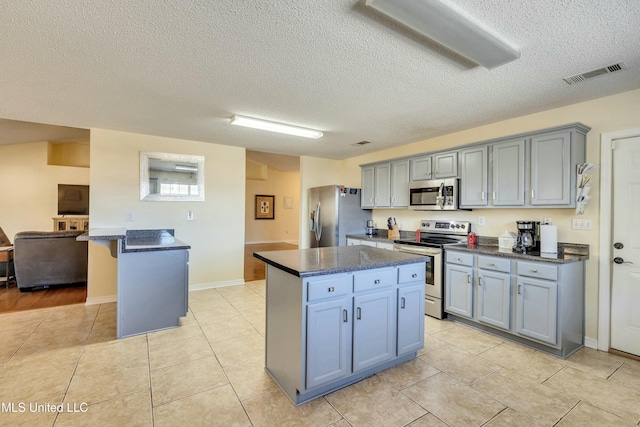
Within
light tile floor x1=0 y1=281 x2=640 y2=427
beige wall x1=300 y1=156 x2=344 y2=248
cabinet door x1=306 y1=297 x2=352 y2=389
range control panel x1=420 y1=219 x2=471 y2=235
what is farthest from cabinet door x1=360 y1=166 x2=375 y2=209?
cabinet door x1=306 y1=297 x2=352 y2=389

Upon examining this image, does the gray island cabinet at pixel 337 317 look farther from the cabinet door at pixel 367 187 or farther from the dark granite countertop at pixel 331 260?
the cabinet door at pixel 367 187

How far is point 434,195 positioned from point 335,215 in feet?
5.57

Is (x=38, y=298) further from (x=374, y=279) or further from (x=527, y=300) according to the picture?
(x=527, y=300)

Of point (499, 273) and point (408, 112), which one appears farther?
point (408, 112)

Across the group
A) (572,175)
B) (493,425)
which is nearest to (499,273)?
(572,175)

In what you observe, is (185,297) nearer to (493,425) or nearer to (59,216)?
(493,425)

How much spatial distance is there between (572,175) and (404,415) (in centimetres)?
264

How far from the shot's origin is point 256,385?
2113 mm

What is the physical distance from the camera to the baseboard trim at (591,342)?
2745 mm

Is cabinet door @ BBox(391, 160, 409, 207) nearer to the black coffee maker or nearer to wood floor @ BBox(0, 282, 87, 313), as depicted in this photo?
the black coffee maker

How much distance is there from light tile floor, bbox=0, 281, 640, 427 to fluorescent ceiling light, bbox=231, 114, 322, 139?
2.33m

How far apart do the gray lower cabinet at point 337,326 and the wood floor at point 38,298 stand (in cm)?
357

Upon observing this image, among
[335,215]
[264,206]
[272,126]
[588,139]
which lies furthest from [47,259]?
[588,139]

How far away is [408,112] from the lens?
3.17m
